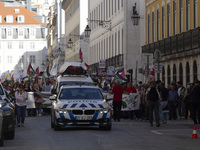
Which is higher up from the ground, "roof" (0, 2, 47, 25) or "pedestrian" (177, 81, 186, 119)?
"roof" (0, 2, 47, 25)

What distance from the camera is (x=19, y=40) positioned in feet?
509

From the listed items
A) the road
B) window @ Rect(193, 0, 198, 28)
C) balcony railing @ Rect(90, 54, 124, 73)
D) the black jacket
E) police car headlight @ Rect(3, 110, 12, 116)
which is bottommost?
the road

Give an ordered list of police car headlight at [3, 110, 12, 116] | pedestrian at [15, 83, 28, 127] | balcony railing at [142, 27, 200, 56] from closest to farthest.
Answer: police car headlight at [3, 110, 12, 116] < pedestrian at [15, 83, 28, 127] < balcony railing at [142, 27, 200, 56]

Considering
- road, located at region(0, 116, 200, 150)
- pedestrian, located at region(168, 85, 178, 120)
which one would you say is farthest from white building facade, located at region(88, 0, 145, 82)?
road, located at region(0, 116, 200, 150)

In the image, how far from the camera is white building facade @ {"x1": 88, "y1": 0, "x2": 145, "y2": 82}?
186ft

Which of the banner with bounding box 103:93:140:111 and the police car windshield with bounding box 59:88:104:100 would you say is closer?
the police car windshield with bounding box 59:88:104:100

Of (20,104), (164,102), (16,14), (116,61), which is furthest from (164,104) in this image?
(16,14)

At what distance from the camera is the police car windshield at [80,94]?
914 inches

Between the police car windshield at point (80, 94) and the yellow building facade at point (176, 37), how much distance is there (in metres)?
12.6

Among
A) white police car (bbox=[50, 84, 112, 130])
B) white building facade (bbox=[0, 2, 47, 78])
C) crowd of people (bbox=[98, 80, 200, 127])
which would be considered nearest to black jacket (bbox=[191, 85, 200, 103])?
crowd of people (bbox=[98, 80, 200, 127])

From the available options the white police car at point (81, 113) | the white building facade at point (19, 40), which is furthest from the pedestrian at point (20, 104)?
the white building facade at point (19, 40)

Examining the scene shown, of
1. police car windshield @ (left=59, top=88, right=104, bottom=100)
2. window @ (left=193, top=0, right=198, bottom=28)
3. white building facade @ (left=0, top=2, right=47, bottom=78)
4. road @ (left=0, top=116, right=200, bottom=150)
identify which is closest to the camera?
road @ (left=0, top=116, right=200, bottom=150)

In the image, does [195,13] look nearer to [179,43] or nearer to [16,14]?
[179,43]

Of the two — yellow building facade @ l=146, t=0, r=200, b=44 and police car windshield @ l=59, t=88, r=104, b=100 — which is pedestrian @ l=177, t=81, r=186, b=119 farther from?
police car windshield @ l=59, t=88, r=104, b=100
